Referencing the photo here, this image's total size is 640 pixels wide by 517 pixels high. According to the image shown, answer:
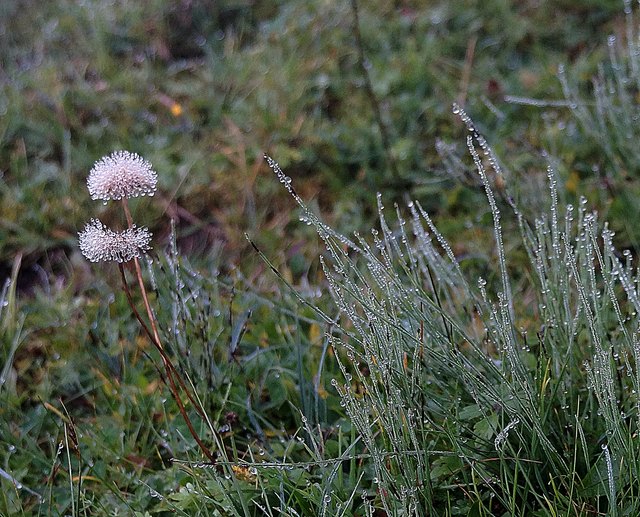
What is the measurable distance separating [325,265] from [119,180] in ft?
1.97

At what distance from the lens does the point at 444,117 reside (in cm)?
299

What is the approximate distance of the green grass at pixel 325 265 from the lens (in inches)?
57.4

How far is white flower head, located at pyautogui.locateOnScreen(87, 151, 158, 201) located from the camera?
139 cm

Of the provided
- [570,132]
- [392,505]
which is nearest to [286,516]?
[392,505]

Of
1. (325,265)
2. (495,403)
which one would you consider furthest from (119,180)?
(495,403)

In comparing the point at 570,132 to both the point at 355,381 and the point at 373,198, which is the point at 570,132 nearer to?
the point at 373,198

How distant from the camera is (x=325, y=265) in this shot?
6.01 ft

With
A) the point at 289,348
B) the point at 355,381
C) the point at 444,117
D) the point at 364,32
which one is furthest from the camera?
the point at 364,32

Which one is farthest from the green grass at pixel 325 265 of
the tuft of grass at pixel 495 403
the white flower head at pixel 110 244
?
the white flower head at pixel 110 244

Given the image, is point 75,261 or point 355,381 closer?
point 355,381

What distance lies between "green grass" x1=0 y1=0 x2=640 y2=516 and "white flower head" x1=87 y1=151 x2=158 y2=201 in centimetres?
27

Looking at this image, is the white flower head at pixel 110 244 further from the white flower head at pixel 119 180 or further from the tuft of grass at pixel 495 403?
the tuft of grass at pixel 495 403

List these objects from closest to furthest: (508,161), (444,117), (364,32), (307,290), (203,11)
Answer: (307,290) < (508,161) < (444,117) < (364,32) < (203,11)

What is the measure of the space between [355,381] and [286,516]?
470mm
